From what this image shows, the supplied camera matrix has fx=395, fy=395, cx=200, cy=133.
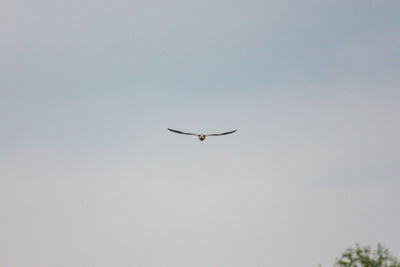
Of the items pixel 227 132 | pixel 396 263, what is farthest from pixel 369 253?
pixel 227 132

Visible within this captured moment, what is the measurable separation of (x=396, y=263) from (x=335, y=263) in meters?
9.02

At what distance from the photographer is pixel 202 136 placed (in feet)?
67.3

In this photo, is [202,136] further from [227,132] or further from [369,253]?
[369,253]

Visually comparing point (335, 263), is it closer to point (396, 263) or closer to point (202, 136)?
point (396, 263)

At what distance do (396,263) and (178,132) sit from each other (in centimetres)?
5560

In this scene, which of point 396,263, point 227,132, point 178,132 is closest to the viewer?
point 178,132

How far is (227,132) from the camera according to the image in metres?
21.5

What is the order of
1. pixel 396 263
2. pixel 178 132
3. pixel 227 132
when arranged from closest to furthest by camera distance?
pixel 178 132
pixel 227 132
pixel 396 263

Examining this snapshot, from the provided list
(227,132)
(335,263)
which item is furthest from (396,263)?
(227,132)

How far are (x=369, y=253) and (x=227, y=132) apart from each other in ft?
173

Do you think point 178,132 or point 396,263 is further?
point 396,263

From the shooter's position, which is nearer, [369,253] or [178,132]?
[178,132]

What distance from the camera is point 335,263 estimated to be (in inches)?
2534

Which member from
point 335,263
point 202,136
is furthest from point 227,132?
point 335,263
